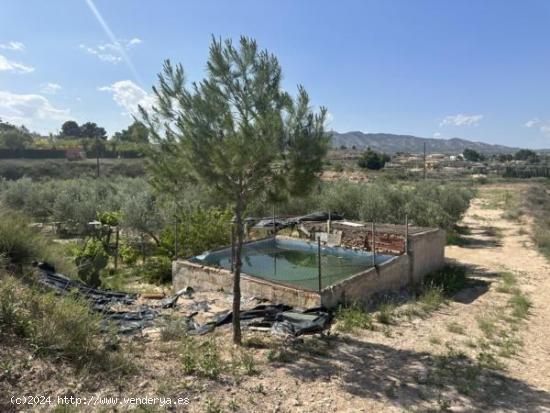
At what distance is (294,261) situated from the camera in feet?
43.8

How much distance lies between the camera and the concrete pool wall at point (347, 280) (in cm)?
828

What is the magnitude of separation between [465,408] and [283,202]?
3.58m

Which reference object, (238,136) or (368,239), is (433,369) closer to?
(238,136)

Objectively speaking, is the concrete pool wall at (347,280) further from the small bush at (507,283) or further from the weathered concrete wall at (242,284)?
the small bush at (507,283)

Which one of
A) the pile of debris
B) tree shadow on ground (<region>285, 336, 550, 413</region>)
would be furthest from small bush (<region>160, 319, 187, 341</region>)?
tree shadow on ground (<region>285, 336, 550, 413</region>)

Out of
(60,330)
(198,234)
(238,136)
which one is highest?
(238,136)

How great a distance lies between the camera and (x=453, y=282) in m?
11.5

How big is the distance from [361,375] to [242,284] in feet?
14.5

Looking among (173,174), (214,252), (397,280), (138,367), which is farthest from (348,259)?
(138,367)

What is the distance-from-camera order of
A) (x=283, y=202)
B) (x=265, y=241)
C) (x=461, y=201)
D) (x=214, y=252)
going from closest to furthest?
(x=283, y=202)
(x=214, y=252)
(x=265, y=241)
(x=461, y=201)

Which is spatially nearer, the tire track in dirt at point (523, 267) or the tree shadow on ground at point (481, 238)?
the tire track in dirt at point (523, 267)

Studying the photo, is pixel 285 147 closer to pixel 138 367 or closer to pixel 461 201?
pixel 138 367

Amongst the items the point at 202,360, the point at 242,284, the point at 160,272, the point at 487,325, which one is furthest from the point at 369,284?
the point at 160,272

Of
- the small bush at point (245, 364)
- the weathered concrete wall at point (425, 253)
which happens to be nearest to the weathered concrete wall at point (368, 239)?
the weathered concrete wall at point (425, 253)
